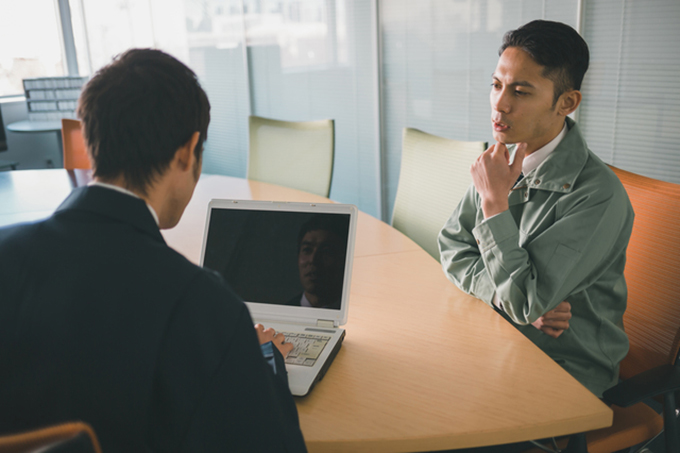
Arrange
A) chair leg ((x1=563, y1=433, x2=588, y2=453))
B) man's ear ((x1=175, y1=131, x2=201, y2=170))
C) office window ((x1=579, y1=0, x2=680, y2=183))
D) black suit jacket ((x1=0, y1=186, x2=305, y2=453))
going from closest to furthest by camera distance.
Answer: black suit jacket ((x1=0, y1=186, x2=305, y2=453)) → man's ear ((x1=175, y1=131, x2=201, y2=170)) → chair leg ((x1=563, y1=433, x2=588, y2=453)) → office window ((x1=579, y1=0, x2=680, y2=183))

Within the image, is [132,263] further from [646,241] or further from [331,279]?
[646,241]

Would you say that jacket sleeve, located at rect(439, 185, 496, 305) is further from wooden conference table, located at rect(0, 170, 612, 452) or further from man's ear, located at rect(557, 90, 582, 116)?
man's ear, located at rect(557, 90, 582, 116)

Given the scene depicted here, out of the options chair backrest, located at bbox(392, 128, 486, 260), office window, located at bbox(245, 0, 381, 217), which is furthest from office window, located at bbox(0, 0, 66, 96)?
chair backrest, located at bbox(392, 128, 486, 260)

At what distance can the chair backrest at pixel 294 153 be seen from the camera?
274 centimetres

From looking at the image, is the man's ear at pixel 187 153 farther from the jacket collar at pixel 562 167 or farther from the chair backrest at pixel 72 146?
the chair backrest at pixel 72 146

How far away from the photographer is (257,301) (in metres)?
1.31

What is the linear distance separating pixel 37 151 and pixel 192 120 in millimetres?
5979

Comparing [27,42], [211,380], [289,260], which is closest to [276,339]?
[289,260]

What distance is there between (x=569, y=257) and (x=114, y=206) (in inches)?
38.0

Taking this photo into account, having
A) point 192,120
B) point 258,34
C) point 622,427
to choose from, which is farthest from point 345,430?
point 258,34

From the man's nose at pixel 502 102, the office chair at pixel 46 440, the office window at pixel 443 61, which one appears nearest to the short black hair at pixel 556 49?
the man's nose at pixel 502 102

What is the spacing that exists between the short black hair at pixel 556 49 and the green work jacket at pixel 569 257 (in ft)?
0.42

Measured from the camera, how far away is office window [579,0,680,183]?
2490 millimetres

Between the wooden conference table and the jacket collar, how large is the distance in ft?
1.12
